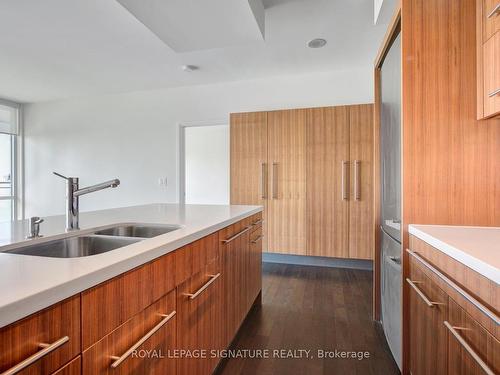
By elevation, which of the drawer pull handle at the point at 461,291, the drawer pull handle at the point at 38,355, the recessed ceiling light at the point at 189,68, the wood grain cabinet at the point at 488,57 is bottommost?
the drawer pull handle at the point at 461,291

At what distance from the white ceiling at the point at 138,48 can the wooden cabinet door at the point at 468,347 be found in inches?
89.5

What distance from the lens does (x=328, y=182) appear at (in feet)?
10.8

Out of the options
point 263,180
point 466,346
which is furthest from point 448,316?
point 263,180

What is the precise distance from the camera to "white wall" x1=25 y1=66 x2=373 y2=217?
A: 3822 mm

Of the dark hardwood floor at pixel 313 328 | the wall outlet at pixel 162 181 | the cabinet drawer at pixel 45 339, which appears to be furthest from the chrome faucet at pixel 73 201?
the wall outlet at pixel 162 181

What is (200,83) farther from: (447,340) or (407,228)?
(447,340)

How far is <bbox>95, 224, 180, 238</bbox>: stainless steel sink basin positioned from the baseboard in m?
2.53

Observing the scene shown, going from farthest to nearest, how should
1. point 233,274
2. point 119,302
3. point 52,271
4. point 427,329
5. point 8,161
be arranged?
point 8,161
point 233,274
point 427,329
point 119,302
point 52,271

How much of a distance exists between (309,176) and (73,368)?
9.90 ft

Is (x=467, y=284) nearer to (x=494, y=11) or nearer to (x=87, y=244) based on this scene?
(x=494, y=11)

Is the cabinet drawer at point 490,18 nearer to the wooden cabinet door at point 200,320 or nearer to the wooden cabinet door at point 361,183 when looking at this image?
the wooden cabinet door at point 200,320

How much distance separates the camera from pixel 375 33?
110 inches

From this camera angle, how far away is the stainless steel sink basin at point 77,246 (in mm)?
1086

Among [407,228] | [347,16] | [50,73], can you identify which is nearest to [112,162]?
[50,73]
